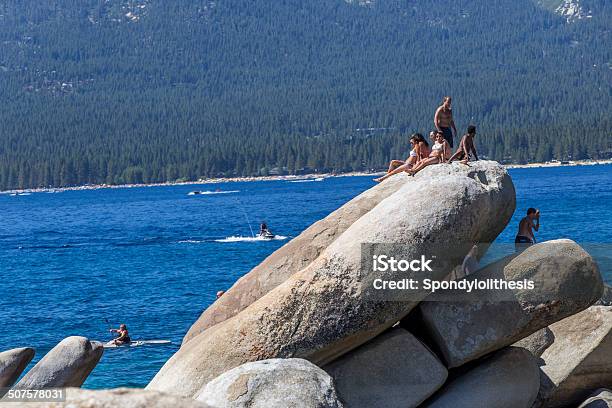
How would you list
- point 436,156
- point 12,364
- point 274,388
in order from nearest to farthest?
1. point 274,388
2. point 12,364
3. point 436,156

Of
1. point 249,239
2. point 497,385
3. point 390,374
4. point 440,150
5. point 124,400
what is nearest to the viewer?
point 124,400

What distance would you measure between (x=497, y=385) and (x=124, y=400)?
968 centimetres

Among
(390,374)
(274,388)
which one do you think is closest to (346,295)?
(390,374)

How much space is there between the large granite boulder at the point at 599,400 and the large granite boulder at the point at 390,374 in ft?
8.26

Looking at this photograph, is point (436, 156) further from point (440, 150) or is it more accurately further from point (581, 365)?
point (581, 365)

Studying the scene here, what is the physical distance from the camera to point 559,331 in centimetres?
1842

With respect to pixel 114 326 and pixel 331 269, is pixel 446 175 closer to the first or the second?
pixel 331 269

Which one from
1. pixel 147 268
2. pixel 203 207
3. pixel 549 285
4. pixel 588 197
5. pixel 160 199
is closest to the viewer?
pixel 549 285

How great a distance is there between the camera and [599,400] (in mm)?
17266

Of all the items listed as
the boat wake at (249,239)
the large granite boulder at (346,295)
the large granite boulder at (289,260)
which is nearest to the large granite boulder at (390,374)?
the large granite boulder at (346,295)

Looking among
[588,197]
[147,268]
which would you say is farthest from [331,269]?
[588,197]

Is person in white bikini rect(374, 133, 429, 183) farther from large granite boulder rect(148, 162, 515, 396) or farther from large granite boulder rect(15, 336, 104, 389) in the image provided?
large granite boulder rect(15, 336, 104, 389)

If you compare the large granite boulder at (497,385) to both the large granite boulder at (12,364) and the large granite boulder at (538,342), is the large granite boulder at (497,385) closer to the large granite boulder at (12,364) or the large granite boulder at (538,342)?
the large granite boulder at (538,342)

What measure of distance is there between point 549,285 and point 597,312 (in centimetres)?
256
